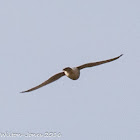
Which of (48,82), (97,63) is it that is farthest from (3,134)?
(97,63)

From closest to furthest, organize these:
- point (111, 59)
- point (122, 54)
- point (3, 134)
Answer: point (122, 54)
point (111, 59)
point (3, 134)

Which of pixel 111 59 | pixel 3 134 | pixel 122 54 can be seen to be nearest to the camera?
pixel 122 54

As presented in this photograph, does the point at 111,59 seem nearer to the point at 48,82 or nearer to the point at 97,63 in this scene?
the point at 97,63

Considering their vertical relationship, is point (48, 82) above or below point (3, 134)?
above

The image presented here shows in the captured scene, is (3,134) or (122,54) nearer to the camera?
(122,54)

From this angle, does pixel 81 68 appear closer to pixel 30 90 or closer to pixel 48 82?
pixel 48 82

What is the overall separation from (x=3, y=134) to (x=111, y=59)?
589cm

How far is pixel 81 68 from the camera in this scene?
34.5 feet

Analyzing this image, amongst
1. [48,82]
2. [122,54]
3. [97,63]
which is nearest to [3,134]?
[48,82]

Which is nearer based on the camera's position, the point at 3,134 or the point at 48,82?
the point at 48,82

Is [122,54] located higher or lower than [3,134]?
higher

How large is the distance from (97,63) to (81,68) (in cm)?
50

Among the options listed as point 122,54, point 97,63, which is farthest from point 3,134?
point 122,54

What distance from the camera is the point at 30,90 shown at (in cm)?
981
